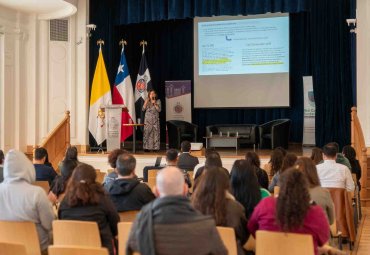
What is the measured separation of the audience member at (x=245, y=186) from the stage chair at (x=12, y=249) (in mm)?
1622

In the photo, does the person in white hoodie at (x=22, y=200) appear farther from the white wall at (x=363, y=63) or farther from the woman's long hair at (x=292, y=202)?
the white wall at (x=363, y=63)

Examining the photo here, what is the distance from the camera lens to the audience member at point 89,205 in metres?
3.44

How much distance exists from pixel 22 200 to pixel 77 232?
19.8 inches

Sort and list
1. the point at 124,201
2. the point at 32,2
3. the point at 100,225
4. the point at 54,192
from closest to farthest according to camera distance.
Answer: the point at 100,225 < the point at 124,201 < the point at 54,192 < the point at 32,2

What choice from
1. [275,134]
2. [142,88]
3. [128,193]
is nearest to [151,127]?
[142,88]

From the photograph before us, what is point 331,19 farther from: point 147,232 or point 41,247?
point 147,232

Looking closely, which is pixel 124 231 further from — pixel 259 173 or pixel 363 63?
pixel 363 63

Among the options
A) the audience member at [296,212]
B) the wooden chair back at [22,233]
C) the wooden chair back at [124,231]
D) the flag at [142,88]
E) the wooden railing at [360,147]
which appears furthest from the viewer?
the flag at [142,88]

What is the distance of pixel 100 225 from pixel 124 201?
0.51m

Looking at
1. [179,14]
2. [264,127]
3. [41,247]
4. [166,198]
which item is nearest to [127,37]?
[179,14]

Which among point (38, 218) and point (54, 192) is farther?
point (54, 192)

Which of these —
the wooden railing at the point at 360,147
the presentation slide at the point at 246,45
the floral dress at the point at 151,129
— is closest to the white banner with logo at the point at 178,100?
the presentation slide at the point at 246,45

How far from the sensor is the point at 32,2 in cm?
1031

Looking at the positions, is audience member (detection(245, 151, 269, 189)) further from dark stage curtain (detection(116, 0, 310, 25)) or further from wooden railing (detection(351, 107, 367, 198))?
dark stage curtain (detection(116, 0, 310, 25))
